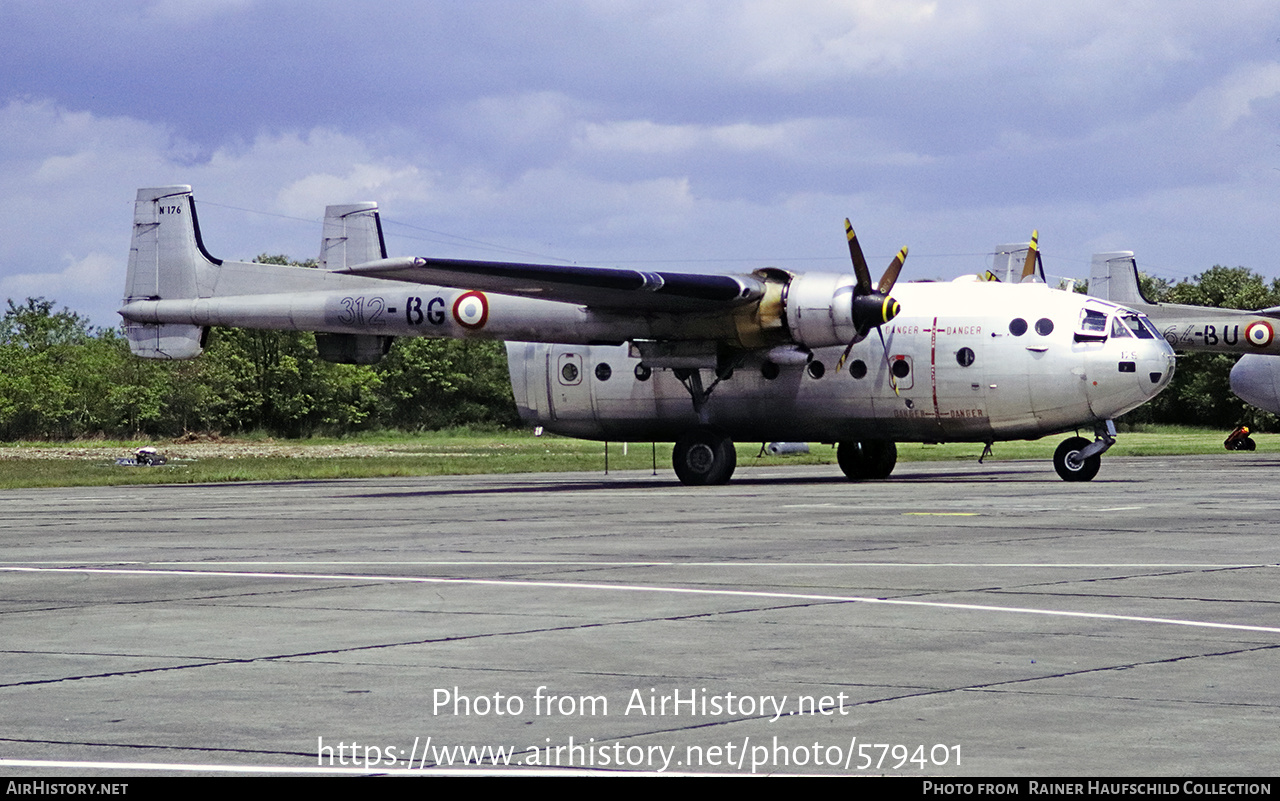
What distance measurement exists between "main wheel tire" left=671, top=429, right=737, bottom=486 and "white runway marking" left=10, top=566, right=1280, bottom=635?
59.8 ft

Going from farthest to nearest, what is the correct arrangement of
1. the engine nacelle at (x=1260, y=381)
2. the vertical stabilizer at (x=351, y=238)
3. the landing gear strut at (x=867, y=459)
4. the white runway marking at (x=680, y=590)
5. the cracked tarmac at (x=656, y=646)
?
1. the engine nacelle at (x=1260, y=381)
2. the vertical stabilizer at (x=351, y=238)
3. the landing gear strut at (x=867, y=459)
4. the white runway marking at (x=680, y=590)
5. the cracked tarmac at (x=656, y=646)

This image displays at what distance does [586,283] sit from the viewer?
1086 inches

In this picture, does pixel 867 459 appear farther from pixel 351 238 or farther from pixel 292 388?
pixel 292 388

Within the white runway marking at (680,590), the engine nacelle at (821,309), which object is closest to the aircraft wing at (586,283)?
the engine nacelle at (821,309)

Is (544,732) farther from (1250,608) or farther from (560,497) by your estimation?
(560,497)

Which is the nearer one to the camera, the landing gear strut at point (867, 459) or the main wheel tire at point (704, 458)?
the main wheel tire at point (704, 458)

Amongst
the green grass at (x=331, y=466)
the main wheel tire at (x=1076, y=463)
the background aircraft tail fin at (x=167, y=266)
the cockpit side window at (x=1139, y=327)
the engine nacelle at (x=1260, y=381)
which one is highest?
the background aircraft tail fin at (x=167, y=266)

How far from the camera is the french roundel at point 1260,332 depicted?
1725 inches

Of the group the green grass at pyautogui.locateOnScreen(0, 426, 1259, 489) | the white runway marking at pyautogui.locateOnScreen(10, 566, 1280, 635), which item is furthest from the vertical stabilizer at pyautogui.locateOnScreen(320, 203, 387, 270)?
the white runway marking at pyautogui.locateOnScreen(10, 566, 1280, 635)

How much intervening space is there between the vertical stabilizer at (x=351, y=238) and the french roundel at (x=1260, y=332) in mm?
25925

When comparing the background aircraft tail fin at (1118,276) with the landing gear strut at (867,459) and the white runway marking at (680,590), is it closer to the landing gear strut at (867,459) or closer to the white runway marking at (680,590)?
the landing gear strut at (867,459)

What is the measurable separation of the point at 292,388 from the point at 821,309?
251 ft

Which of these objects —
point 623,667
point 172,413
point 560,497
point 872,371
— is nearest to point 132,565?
point 623,667

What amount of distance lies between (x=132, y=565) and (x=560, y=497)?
12.7 meters
